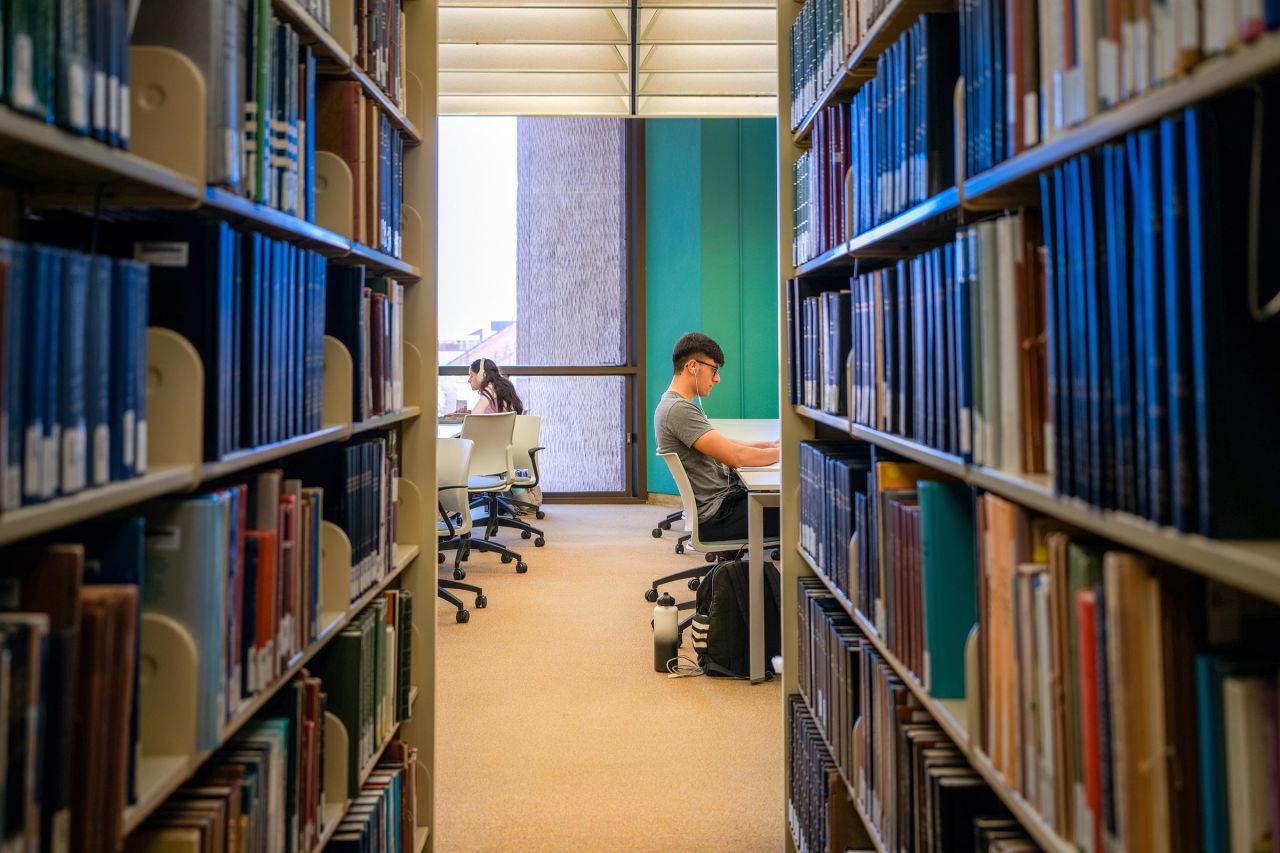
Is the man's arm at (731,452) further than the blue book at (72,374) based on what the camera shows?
Yes

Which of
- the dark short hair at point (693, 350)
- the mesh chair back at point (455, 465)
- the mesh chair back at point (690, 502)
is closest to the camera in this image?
the mesh chair back at point (690, 502)

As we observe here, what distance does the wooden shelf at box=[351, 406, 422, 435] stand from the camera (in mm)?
1787

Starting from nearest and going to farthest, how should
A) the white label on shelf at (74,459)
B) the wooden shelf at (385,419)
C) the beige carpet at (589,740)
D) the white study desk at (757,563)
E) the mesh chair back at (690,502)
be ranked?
the white label on shelf at (74,459) < the wooden shelf at (385,419) < the beige carpet at (589,740) < the white study desk at (757,563) < the mesh chair back at (690,502)

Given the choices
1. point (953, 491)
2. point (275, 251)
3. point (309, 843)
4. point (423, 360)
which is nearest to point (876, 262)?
point (953, 491)

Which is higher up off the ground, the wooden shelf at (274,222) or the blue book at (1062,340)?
the wooden shelf at (274,222)

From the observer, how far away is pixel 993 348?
112 centimetres

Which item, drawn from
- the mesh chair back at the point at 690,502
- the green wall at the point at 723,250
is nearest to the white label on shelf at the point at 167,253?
the mesh chair back at the point at 690,502

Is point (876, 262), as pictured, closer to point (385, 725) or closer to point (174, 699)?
point (385, 725)

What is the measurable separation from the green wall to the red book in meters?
6.70

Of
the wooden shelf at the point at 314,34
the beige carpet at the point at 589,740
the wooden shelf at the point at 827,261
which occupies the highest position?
the wooden shelf at the point at 314,34

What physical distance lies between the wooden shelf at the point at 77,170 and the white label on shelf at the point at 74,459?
244 millimetres

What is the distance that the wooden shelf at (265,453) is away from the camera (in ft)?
3.75

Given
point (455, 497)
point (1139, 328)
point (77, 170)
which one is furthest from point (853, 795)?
point (455, 497)

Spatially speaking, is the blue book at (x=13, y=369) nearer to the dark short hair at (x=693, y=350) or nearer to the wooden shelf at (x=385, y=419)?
the wooden shelf at (x=385, y=419)
